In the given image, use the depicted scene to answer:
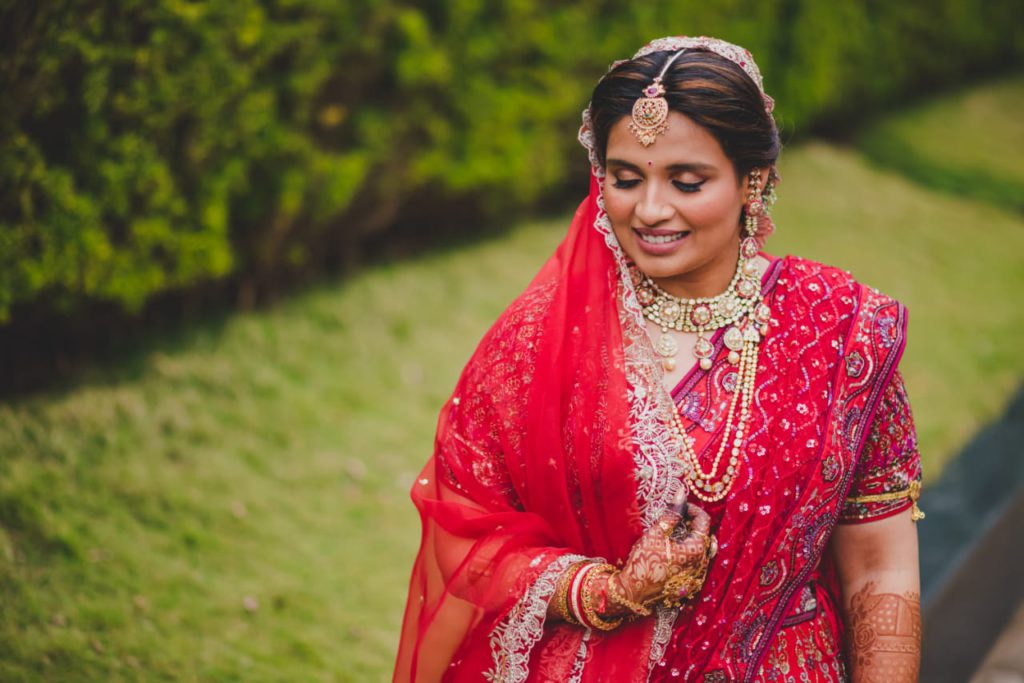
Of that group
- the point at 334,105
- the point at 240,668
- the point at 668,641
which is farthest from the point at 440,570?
the point at 334,105

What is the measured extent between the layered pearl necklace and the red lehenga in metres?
0.02

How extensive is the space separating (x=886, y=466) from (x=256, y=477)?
9.56ft

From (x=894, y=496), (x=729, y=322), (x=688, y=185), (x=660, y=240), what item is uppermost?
(x=688, y=185)

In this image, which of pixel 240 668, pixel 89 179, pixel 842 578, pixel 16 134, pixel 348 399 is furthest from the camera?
pixel 348 399

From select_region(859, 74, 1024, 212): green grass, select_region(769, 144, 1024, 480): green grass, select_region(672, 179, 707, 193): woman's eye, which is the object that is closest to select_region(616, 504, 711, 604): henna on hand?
select_region(672, 179, 707, 193): woman's eye

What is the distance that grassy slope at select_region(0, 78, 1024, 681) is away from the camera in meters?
3.18

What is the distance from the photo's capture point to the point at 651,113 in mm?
1731

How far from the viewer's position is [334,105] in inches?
199

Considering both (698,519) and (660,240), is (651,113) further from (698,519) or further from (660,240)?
(698,519)

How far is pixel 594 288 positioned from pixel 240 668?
2.03m

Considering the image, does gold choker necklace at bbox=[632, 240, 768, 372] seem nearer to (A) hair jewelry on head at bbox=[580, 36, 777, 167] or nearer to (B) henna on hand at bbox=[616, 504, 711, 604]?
(A) hair jewelry on head at bbox=[580, 36, 777, 167]

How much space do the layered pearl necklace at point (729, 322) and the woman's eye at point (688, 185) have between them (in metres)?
0.23

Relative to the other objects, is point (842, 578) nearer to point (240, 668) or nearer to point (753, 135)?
point (753, 135)

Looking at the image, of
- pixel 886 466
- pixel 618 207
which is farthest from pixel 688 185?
pixel 886 466
